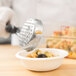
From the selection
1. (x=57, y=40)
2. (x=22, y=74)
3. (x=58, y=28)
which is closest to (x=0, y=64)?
(x=22, y=74)

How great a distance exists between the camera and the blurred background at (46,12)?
133 centimetres

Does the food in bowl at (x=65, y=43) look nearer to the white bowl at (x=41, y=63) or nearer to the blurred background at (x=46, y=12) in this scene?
the white bowl at (x=41, y=63)

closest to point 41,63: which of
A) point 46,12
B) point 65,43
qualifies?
point 65,43

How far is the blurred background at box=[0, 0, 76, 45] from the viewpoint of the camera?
1.33 metres

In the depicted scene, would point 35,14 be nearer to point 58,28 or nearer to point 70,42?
point 58,28

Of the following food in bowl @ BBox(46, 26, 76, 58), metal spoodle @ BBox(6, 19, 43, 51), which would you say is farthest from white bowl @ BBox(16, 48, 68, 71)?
food in bowl @ BBox(46, 26, 76, 58)

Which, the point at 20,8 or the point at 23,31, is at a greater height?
the point at 20,8

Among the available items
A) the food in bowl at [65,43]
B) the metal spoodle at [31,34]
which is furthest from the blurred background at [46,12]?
the metal spoodle at [31,34]

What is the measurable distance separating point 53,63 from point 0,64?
235 mm

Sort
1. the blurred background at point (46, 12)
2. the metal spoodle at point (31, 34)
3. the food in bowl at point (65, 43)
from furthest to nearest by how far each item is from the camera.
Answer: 1. the blurred background at point (46, 12)
2. the food in bowl at point (65, 43)
3. the metal spoodle at point (31, 34)

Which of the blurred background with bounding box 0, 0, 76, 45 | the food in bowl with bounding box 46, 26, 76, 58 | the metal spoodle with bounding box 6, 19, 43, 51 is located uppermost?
the blurred background with bounding box 0, 0, 76, 45

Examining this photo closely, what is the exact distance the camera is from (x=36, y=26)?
54cm

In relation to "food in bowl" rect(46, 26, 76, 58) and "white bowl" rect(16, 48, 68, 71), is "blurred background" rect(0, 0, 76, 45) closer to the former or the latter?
"food in bowl" rect(46, 26, 76, 58)

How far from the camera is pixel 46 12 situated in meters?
1.38
